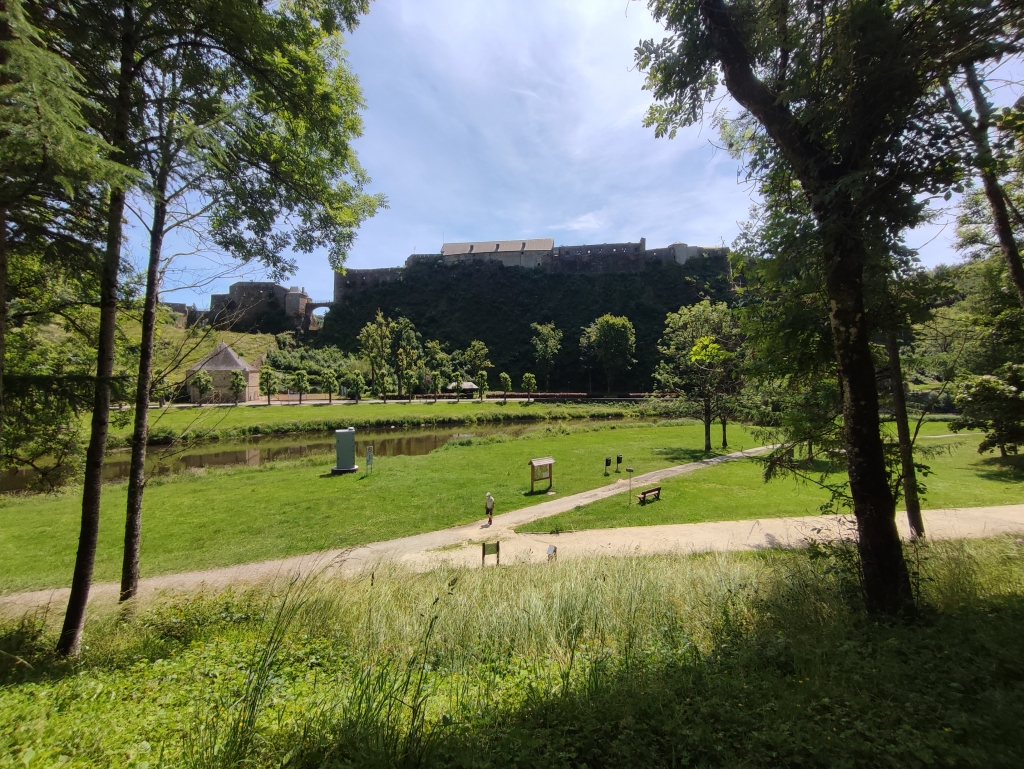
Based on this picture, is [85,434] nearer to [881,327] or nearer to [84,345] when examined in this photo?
[84,345]

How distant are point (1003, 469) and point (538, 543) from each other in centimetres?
2026

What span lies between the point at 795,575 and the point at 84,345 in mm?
10973

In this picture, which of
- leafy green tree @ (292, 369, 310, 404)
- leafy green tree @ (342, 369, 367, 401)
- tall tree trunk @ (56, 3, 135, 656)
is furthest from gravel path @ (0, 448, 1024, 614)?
leafy green tree @ (292, 369, 310, 404)

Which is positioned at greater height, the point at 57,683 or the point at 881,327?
the point at 881,327

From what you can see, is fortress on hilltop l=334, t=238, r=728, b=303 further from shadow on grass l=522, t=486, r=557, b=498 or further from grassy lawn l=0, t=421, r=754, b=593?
shadow on grass l=522, t=486, r=557, b=498

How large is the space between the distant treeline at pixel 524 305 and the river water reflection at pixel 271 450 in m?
36.9

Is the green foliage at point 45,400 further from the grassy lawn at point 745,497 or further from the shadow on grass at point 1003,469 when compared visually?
the shadow on grass at point 1003,469

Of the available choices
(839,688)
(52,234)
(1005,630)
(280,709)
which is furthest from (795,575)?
(52,234)

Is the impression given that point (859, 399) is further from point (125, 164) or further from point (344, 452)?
point (344, 452)

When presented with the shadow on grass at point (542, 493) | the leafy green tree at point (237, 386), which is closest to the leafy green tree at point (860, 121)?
the leafy green tree at point (237, 386)

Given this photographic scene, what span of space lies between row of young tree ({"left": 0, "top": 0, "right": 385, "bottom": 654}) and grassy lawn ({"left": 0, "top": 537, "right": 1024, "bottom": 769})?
6.72ft

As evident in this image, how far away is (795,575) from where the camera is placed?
5.65 m

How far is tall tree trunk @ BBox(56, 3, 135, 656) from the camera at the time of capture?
4.56 metres

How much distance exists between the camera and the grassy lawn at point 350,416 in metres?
31.2
